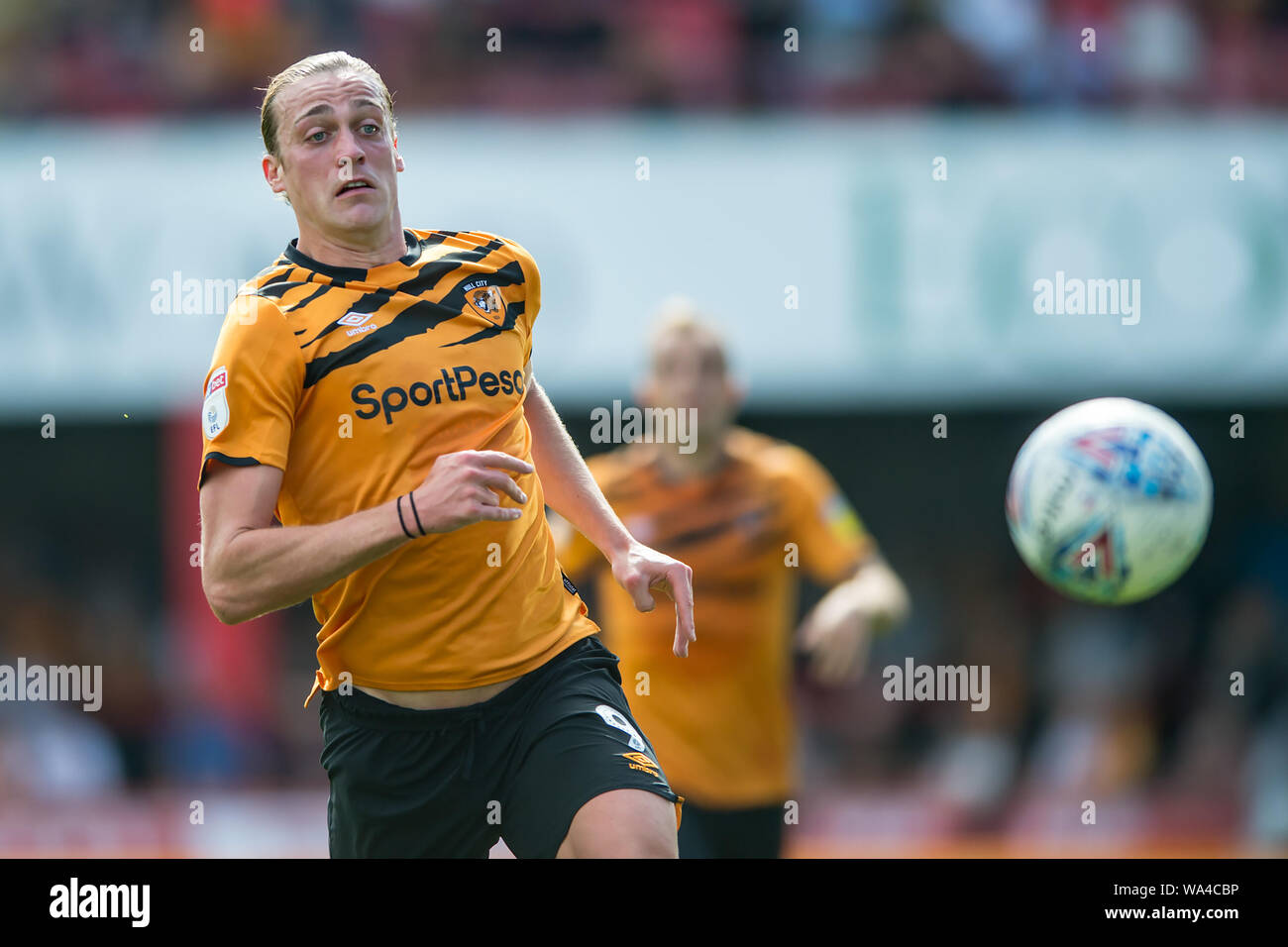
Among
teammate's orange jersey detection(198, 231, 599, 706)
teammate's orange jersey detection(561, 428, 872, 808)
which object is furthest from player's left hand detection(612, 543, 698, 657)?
teammate's orange jersey detection(561, 428, 872, 808)

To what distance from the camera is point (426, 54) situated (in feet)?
38.5

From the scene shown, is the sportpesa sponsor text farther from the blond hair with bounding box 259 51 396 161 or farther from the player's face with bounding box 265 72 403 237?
the blond hair with bounding box 259 51 396 161

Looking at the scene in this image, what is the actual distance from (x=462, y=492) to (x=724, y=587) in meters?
2.72

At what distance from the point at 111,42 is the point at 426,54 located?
2395 millimetres

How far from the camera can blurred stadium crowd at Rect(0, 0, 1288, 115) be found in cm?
1112

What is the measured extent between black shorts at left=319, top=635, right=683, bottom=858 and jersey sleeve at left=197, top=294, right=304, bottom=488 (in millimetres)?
752

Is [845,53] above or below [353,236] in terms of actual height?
above
